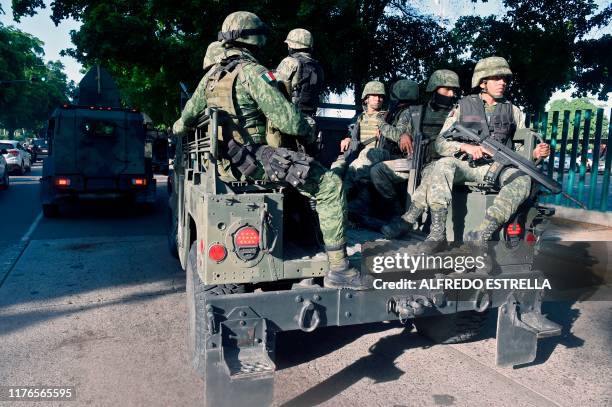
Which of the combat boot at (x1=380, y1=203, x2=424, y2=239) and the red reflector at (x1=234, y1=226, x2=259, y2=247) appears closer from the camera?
the red reflector at (x1=234, y1=226, x2=259, y2=247)

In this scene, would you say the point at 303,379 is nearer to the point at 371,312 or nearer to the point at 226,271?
the point at 371,312

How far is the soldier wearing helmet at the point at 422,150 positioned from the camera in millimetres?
4168

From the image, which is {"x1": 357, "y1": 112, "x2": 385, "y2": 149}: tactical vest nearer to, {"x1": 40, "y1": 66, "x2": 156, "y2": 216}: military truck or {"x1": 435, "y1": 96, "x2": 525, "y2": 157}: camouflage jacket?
{"x1": 435, "y1": 96, "x2": 525, "y2": 157}: camouflage jacket

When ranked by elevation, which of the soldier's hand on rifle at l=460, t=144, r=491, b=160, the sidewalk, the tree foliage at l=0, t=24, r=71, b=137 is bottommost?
the sidewalk

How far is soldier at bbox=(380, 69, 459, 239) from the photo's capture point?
4145 millimetres

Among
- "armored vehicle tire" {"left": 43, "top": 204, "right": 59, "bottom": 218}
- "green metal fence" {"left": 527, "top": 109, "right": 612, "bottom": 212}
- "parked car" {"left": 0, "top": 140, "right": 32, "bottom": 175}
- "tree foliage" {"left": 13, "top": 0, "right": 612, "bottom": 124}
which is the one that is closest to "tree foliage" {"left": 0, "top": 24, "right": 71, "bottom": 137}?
"parked car" {"left": 0, "top": 140, "right": 32, "bottom": 175}

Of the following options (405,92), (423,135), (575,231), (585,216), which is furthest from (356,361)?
(585,216)

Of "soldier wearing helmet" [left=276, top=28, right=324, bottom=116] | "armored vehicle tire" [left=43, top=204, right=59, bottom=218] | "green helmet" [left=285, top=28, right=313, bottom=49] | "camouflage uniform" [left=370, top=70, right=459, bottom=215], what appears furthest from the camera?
"armored vehicle tire" [left=43, top=204, right=59, bottom=218]

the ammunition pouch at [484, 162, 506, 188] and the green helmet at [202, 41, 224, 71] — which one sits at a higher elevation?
the green helmet at [202, 41, 224, 71]

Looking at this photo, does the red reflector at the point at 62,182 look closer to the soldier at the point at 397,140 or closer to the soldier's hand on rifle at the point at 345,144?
the soldier's hand on rifle at the point at 345,144

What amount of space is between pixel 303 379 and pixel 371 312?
2.81 feet

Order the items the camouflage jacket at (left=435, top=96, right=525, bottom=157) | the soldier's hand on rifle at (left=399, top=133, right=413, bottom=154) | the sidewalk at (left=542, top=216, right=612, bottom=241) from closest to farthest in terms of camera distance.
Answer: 1. the camouflage jacket at (left=435, top=96, right=525, bottom=157)
2. the soldier's hand on rifle at (left=399, top=133, right=413, bottom=154)
3. the sidewalk at (left=542, top=216, right=612, bottom=241)

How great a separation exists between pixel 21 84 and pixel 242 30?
50.3 metres

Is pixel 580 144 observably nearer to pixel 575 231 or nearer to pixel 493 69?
pixel 575 231
